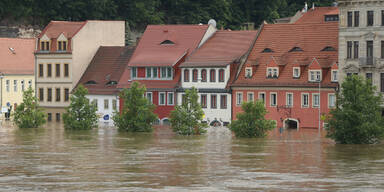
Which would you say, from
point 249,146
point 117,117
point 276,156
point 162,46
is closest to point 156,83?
point 162,46

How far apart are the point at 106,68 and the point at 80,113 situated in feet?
67.2

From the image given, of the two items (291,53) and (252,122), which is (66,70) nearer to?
(291,53)

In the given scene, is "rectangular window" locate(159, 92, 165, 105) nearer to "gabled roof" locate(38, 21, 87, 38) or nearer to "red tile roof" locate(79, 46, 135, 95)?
"red tile roof" locate(79, 46, 135, 95)

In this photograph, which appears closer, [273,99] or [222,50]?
[273,99]

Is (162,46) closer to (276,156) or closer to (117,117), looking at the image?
(117,117)

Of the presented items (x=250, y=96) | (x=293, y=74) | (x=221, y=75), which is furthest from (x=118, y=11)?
(x=293, y=74)

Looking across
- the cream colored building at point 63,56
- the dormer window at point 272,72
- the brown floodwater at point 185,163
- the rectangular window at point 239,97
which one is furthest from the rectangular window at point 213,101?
the cream colored building at point 63,56

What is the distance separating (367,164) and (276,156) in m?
8.87

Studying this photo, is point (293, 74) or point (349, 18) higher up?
point (349, 18)

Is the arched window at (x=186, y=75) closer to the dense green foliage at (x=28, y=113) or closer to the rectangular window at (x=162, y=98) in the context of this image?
the rectangular window at (x=162, y=98)

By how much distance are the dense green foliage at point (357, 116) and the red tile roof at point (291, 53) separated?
21.4m

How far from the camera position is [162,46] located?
13950 centimetres

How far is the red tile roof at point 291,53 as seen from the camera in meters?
125

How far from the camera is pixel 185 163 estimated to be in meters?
85.0
